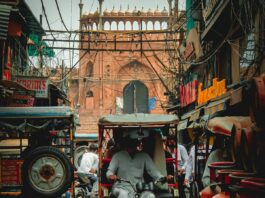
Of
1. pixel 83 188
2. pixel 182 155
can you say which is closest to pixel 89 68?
pixel 83 188

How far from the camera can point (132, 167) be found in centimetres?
1019

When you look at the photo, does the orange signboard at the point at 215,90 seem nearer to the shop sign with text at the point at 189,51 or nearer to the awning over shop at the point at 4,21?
the shop sign with text at the point at 189,51

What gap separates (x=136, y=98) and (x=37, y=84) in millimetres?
33523

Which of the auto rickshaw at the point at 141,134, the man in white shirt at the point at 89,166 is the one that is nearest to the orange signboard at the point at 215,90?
the man in white shirt at the point at 89,166

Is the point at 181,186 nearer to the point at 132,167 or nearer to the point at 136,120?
the point at 136,120

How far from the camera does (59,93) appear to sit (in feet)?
88.7

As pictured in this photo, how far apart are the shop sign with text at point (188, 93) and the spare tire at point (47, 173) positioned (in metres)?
15.4

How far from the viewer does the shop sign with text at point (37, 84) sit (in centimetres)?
2150

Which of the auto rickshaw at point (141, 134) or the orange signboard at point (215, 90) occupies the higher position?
the orange signboard at point (215, 90)

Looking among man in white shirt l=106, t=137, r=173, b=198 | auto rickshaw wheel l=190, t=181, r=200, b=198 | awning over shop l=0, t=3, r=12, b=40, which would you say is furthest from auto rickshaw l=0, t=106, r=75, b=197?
awning over shop l=0, t=3, r=12, b=40

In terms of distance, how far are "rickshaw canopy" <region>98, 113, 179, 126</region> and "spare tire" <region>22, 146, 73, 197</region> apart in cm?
144

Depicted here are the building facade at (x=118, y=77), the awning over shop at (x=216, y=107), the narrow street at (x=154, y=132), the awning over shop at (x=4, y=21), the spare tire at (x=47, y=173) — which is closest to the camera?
the narrow street at (x=154, y=132)

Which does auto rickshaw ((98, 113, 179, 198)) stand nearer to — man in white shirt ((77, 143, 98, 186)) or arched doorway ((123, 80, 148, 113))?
man in white shirt ((77, 143, 98, 186))

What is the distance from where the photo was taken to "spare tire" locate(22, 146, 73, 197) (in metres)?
11.9
